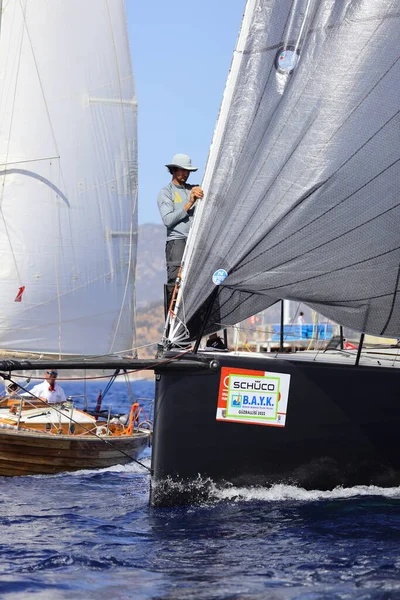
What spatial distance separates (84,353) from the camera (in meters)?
15.0

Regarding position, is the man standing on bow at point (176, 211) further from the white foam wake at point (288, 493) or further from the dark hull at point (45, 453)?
the dark hull at point (45, 453)

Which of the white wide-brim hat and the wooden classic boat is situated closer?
the white wide-brim hat

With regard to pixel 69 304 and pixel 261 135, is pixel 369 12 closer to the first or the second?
pixel 261 135

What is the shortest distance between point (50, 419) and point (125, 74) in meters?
5.71

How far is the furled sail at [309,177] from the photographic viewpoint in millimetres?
8570

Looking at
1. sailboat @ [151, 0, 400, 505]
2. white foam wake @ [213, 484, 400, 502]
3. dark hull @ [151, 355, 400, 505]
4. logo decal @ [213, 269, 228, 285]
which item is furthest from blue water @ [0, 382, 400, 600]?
logo decal @ [213, 269, 228, 285]

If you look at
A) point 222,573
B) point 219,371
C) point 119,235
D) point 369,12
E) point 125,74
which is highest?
point 125,74

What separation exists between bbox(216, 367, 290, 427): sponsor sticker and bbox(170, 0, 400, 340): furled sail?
0.55 m

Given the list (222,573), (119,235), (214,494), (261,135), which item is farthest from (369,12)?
(119,235)

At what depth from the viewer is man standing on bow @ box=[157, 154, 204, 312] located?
9797mm

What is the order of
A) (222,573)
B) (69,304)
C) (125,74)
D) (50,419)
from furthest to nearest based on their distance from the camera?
(125,74) < (69,304) < (50,419) < (222,573)

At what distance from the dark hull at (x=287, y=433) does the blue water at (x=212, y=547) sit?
16 centimetres

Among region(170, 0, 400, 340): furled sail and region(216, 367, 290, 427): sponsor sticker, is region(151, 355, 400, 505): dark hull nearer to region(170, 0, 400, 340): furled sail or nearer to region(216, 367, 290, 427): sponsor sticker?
region(216, 367, 290, 427): sponsor sticker

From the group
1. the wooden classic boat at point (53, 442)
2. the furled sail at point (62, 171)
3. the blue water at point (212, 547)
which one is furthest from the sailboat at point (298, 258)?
the furled sail at point (62, 171)
